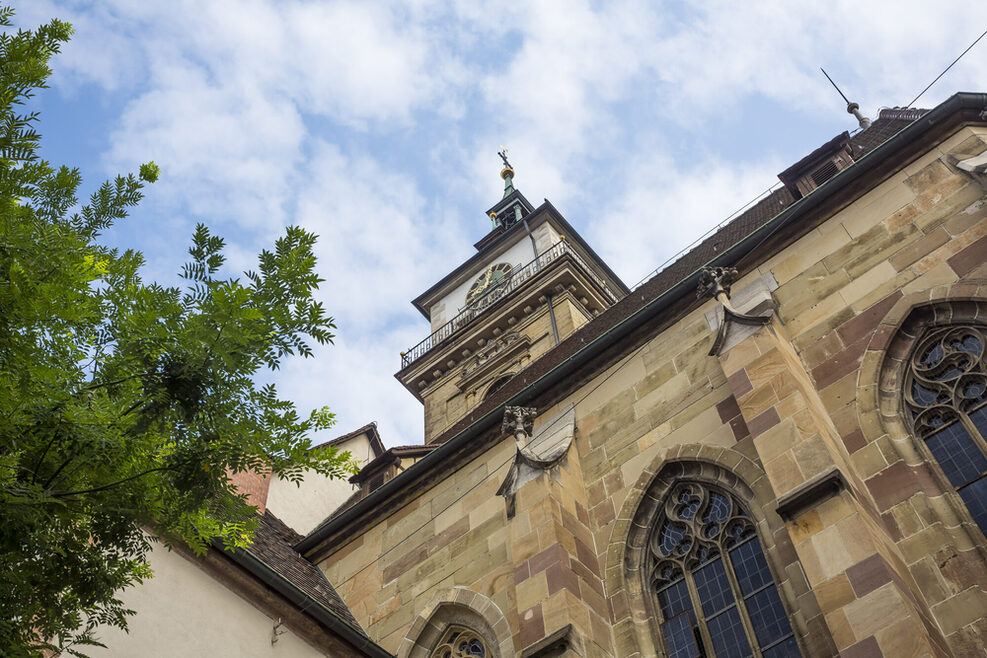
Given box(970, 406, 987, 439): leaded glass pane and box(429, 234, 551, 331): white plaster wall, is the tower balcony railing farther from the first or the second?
box(970, 406, 987, 439): leaded glass pane

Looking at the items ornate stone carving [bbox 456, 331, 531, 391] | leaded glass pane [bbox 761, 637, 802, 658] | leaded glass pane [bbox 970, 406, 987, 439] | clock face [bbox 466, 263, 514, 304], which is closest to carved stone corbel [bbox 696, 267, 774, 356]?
leaded glass pane [bbox 970, 406, 987, 439]

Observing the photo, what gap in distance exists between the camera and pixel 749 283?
40.5ft

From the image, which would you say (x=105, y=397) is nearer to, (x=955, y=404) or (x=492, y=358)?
(x=955, y=404)

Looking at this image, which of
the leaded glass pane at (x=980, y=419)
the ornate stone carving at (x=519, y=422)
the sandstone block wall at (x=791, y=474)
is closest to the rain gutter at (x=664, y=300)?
the sandstone block wall at (x=791, y=474)

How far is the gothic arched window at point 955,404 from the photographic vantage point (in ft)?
28.8

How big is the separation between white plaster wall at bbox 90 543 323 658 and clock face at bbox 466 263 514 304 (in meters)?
20.1

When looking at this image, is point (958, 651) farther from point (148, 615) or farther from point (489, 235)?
point (489, 235)

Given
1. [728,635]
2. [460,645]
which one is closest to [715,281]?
[728,635]

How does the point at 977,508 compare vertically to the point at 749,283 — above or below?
below

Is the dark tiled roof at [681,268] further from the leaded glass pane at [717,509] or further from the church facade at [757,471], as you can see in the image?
the leaded glass pane at [717,509]

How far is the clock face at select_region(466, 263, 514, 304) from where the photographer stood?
1225 inches

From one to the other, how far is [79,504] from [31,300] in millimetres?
1274

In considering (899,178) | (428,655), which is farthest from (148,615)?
(899,178)

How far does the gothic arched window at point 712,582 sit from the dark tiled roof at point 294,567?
14.9 ft
